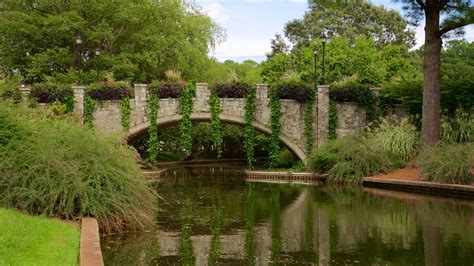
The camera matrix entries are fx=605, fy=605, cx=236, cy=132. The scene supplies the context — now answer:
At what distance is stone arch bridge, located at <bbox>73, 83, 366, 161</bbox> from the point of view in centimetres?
2553

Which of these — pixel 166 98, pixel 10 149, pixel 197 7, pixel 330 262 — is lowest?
pixel 330 262

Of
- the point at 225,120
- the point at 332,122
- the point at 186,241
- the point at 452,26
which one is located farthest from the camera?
the point at 225,120

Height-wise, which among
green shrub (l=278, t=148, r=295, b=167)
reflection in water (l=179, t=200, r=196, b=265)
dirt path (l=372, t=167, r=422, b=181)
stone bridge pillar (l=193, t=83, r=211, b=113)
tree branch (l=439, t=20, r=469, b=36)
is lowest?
reflection in water (l=179, t=200, r=196, b=265)

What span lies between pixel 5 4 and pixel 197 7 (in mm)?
12166

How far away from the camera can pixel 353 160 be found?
20.9 meters

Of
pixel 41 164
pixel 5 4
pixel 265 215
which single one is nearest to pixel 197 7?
pixel 5 4

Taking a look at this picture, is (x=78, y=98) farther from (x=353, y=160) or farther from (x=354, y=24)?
(x=354, y=24)

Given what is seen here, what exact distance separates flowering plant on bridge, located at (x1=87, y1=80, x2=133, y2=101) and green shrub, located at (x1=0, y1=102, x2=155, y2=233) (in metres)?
13.7

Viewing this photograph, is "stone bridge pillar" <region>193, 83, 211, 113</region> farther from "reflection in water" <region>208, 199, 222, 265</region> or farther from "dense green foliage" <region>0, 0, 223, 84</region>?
"reflection in water" <region>208, 199, 222, 265</region>

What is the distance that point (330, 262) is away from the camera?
8.95 meters

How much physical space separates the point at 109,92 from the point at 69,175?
608 inches

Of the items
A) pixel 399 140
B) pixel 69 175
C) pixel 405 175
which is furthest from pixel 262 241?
pixel 399 140

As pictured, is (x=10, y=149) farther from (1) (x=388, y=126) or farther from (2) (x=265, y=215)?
(1) (x=388, y=126)

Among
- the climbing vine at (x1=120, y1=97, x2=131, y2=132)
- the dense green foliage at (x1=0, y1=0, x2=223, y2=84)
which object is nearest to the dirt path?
the climbing vine at (x1=120, y1=97, x2=131, y2=132)
